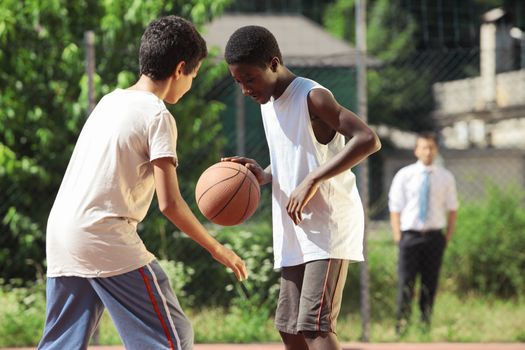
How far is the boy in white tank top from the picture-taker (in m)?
4.09

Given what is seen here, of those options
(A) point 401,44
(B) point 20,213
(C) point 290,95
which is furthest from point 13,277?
(A) point 401,44

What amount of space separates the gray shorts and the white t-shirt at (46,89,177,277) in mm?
808

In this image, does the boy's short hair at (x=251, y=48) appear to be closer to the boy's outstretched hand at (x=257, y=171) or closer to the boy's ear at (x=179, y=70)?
the boy's ear at (x=179, y=70)

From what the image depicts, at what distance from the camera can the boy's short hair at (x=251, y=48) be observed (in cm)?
415

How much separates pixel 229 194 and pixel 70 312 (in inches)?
38.5

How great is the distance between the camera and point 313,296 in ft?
13.6

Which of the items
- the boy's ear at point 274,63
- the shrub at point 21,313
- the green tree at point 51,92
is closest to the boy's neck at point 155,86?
the boy's ear at point 274,63

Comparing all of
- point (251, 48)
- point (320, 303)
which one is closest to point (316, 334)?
point (320, 303)

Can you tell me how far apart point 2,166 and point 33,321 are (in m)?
1.30

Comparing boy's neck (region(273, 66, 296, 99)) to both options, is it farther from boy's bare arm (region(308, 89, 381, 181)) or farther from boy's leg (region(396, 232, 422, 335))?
boy's leg (region(396, 232, 422, 335))

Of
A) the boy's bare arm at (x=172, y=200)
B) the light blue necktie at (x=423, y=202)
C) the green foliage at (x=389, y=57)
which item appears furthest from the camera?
the green foliage at (x=389, y=57)

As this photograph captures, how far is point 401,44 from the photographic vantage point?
31891 mm

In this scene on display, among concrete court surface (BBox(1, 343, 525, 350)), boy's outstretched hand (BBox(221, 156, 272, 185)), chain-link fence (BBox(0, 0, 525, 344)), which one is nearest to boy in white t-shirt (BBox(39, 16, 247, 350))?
boy's outstretched hand (BBox(221, 156, 272, 185))

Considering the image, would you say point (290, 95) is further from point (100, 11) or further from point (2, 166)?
point (100, 11)
